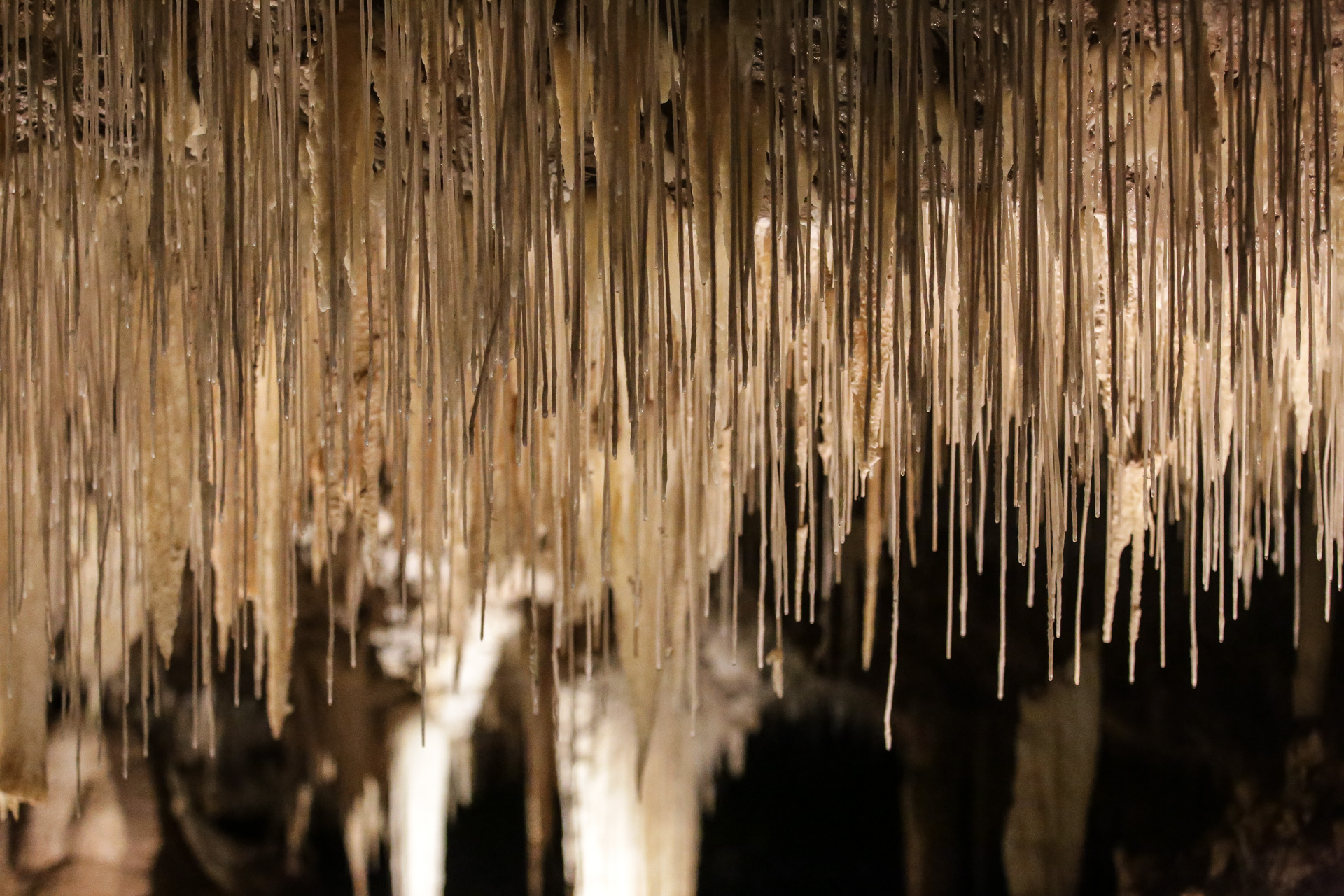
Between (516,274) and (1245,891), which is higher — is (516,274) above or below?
above

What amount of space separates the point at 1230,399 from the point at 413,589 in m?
1.62

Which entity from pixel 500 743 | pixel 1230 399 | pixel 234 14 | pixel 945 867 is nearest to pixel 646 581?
pixel 500 743

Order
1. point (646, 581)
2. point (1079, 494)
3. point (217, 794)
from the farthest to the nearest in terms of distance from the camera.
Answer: point (1079, 494)
point (217, 794)
point (646, 581)

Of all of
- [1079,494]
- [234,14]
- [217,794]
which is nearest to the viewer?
[234,14]

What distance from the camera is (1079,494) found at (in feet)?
8.27

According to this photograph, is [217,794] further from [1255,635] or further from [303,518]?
[1255,635]

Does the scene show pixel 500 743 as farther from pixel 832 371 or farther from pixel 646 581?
pixel 832 371

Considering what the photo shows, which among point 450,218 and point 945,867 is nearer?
point 450,218

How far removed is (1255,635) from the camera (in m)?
2.34

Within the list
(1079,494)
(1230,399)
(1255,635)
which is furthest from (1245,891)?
(1230,399)

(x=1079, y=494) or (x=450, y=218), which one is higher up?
(x=450, y=218)

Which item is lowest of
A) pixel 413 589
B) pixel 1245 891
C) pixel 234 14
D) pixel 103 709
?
pixel 1245 891

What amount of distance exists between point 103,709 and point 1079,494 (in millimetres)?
2153

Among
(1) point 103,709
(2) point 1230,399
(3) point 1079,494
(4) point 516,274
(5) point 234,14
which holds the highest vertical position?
(5) point 234,14
